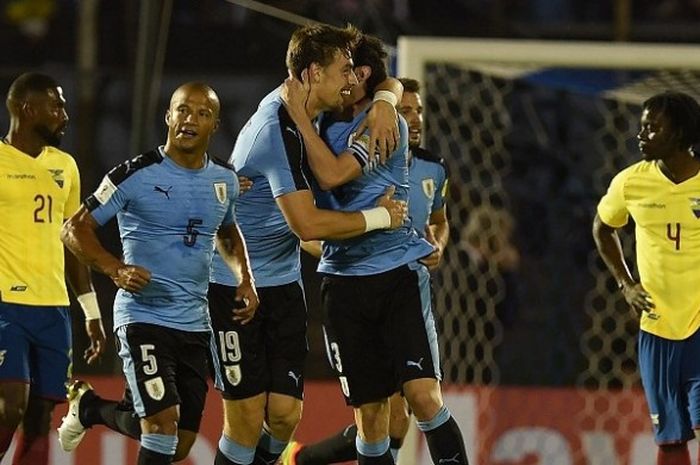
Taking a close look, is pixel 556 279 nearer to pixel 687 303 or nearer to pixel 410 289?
pixel 687 303

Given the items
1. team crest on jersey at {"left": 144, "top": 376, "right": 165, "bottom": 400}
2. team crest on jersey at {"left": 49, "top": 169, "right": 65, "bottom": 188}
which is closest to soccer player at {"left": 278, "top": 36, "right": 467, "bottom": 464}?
team crest on jersey at {"left": 144, "top": 376, "right": 165, "bottom": 400}

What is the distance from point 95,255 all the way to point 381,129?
1.16 metres

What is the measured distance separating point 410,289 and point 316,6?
532 cm

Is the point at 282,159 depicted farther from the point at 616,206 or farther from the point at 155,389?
the point at 616,206

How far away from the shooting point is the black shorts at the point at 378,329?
5844 millimetres

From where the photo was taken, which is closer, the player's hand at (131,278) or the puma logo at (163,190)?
the player's hand at (131,278)

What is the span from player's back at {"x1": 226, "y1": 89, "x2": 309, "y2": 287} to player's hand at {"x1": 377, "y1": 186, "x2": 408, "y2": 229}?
0.31 meters

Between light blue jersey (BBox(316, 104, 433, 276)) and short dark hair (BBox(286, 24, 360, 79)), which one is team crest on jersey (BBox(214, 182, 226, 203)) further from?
short dark hair (BBox(286, 24, 360, 79))

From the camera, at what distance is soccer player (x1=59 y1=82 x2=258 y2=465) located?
5.94 m

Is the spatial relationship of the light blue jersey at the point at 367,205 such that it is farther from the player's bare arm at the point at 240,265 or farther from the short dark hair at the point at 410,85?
the short dark hair at the point at 410,85

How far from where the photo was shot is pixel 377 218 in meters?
5.71

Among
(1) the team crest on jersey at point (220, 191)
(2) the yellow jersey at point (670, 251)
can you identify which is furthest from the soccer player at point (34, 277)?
(2) the yellow jersey at point (670, 251)

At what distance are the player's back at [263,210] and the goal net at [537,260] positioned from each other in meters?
2.12

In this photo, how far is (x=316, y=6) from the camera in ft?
Result: 35.8
